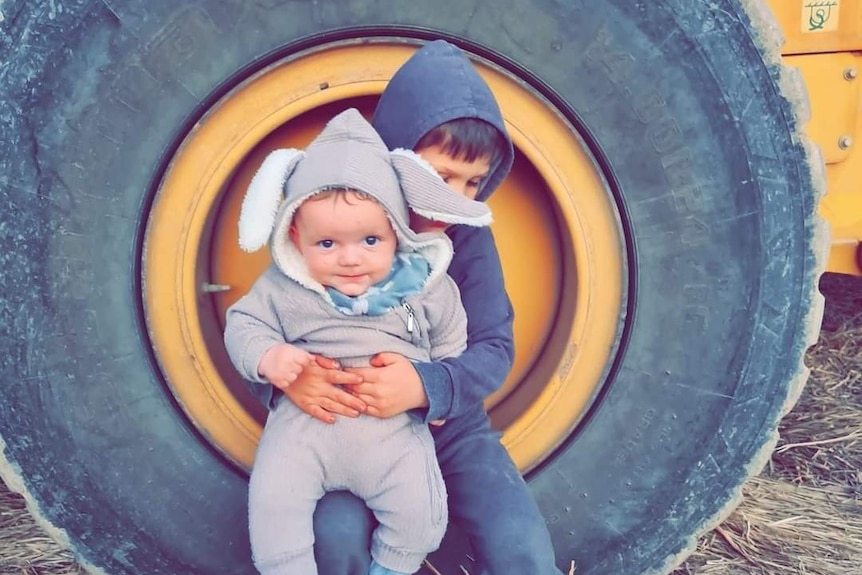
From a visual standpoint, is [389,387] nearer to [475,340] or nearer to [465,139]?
[475,340]

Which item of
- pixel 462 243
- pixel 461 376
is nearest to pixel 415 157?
pixel 462 243

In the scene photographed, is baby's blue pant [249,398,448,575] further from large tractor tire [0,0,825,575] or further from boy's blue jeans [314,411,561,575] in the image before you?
large tractor tire [0,0,825,575]

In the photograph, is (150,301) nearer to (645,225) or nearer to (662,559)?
(645,225)

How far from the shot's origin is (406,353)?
1.37 meters

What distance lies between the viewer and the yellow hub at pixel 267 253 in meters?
1.44

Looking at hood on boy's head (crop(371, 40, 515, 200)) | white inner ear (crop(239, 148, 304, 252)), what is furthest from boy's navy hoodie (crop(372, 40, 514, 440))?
white inner ear (crop(239, 148, 304, 252))

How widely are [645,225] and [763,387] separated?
32cm

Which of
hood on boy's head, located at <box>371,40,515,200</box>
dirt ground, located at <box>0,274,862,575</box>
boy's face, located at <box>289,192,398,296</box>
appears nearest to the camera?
boy's face, located at <box>289,192,398,296</box>

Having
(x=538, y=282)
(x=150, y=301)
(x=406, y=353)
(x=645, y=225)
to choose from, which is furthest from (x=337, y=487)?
(x=645, y=225)

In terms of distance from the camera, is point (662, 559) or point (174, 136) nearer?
point (174, 136)

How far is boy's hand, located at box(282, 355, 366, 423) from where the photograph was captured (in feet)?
4.31

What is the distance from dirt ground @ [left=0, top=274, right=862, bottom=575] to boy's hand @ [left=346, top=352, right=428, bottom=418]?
76 centimetres

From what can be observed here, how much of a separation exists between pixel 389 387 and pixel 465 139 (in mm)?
371

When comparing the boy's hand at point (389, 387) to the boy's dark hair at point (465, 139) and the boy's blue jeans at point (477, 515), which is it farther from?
the boy's dark hair at point (465, 139)
